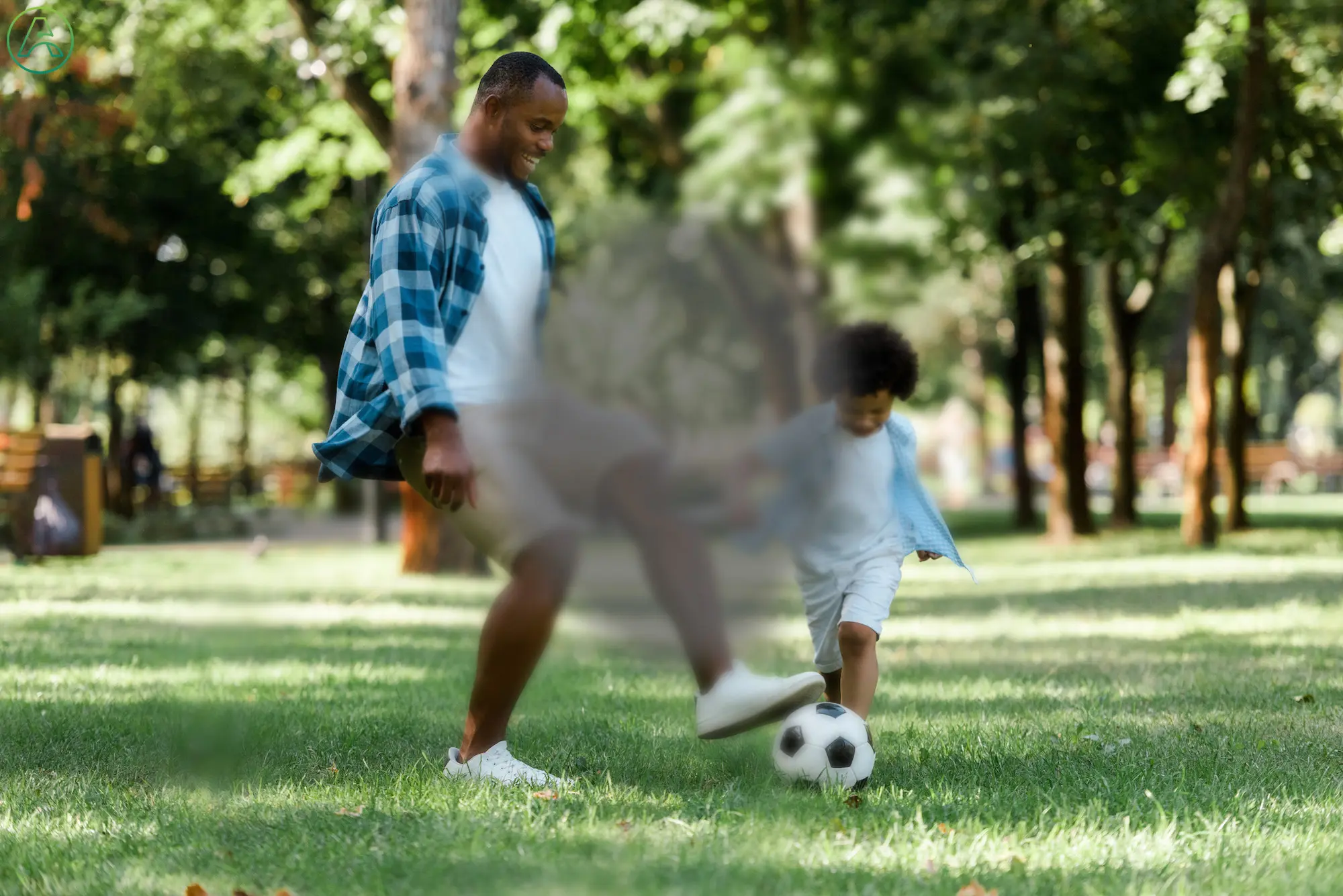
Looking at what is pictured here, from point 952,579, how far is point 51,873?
1271 centimetres

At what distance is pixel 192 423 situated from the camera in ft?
137

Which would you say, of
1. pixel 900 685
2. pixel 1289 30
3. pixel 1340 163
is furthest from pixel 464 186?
pixel 1340 163

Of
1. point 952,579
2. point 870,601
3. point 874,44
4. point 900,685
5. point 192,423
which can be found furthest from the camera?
point 192,423

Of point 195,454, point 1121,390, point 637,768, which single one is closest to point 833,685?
point 637,768

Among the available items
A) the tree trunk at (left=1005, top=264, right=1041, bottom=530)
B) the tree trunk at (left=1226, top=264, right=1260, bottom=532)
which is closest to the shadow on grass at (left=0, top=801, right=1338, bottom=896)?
the tree trunk at (left=1226, top=264, right=1260, bottom=532)

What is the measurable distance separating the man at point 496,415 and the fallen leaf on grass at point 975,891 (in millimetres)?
1076

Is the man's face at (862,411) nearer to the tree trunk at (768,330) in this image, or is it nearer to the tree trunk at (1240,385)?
the tree trunk at (768,330)

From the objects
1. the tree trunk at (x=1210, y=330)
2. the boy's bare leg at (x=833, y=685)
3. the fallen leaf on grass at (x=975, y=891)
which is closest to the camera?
the fallen leaf on grass at (x=975, y=891)

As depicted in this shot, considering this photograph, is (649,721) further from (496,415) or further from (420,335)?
(420,335)

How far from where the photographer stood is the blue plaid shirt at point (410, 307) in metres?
4.64

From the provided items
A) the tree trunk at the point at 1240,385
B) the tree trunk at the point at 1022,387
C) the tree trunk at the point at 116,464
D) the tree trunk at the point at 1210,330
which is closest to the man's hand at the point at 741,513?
the tree trunk at the point at 1210,330

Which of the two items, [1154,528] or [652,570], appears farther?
[1154,528]

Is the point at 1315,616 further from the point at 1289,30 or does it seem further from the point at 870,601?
the point at 1289,30

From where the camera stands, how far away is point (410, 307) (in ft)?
15.4
